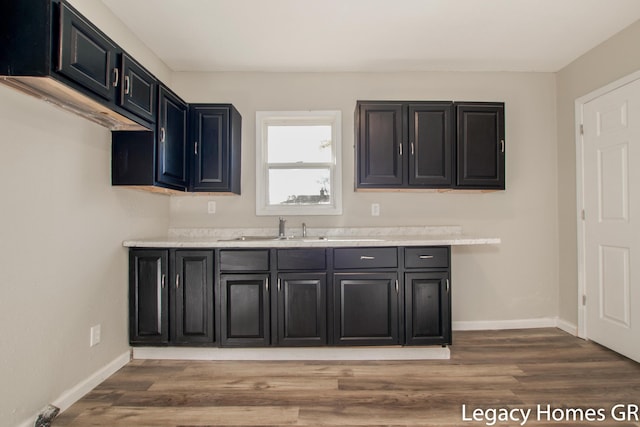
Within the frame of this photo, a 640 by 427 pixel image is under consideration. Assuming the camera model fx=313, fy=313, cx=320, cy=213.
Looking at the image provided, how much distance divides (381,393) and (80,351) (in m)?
1.94

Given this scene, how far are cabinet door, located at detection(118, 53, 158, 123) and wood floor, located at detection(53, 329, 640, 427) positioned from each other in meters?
1.82

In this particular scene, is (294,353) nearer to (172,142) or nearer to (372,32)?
(172,142)

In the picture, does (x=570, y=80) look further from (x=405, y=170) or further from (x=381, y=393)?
(x=381, y=393)

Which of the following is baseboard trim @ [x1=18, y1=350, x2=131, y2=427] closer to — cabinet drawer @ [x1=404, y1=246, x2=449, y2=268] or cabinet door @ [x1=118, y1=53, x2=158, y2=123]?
cabinet door @ [x1=118, y1=53, x2=158, y2=123]

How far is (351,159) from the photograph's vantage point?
3.15 m

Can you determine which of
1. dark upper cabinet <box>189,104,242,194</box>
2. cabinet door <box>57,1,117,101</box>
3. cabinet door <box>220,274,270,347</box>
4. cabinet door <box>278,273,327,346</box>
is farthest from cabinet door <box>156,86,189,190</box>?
cabinet door <box>278,273,327,346</box>

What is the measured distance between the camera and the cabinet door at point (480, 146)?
276 cm

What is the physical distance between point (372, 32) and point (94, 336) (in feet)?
9.91

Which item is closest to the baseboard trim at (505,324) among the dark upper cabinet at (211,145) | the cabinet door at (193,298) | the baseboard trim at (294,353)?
the baseboard trim at (294,353)

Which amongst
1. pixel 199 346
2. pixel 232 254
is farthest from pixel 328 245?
pixel 199 346

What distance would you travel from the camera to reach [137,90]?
201 centimetres

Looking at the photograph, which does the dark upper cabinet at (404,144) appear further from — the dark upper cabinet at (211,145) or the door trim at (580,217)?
the door trim at (580,217)

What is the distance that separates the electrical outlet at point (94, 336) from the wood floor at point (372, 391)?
30cm

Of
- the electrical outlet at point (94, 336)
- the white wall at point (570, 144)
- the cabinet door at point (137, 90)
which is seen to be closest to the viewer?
the cabinet door at point (137, 90)
